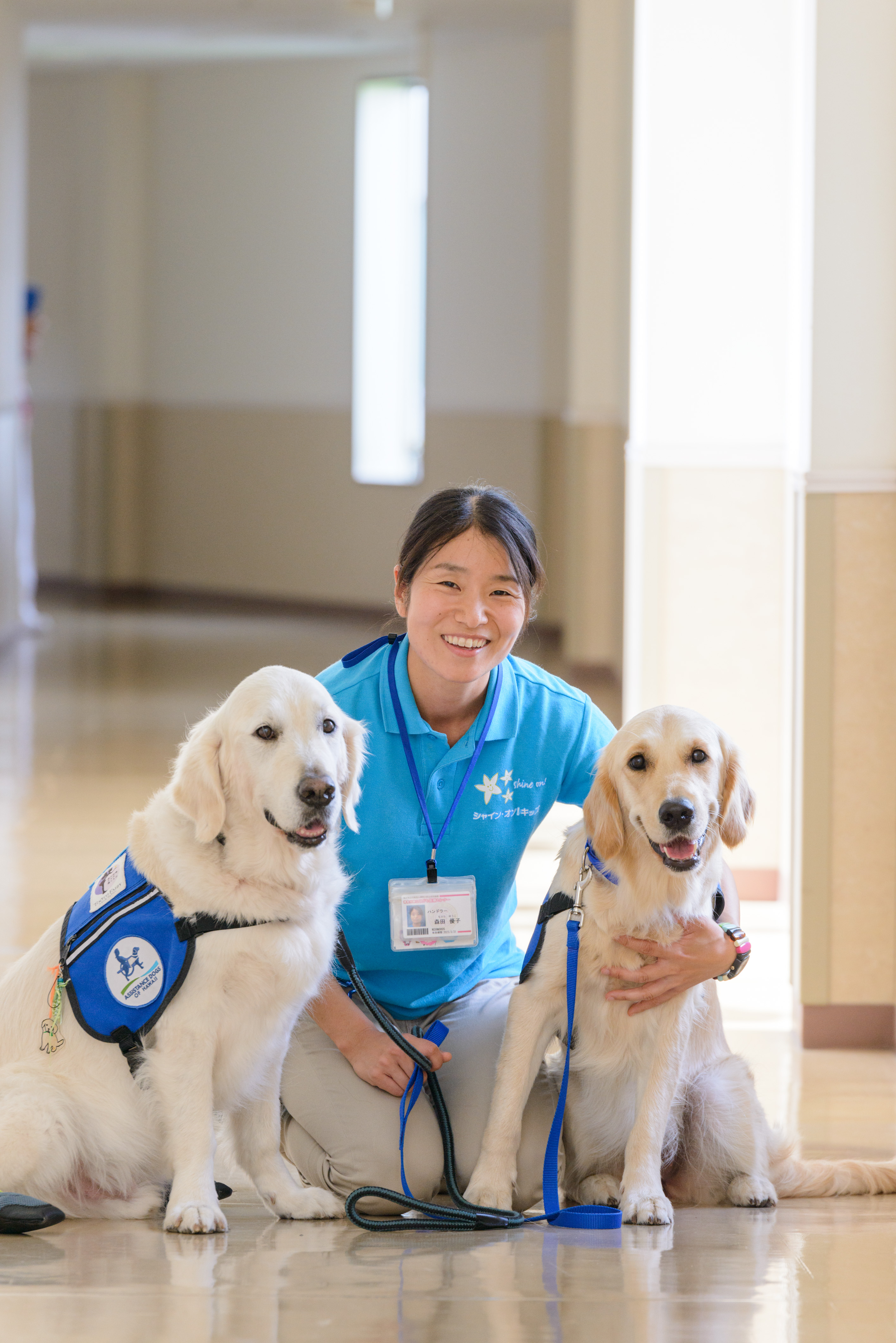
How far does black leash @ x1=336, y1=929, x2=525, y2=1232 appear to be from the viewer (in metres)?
2.28

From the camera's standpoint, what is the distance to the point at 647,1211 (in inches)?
89.2

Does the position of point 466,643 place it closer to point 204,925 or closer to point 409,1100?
point 204,925

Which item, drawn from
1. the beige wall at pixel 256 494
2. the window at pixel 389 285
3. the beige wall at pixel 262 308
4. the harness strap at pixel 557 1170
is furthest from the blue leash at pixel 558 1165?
the window at pixel 389 285

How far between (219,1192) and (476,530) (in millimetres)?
1103

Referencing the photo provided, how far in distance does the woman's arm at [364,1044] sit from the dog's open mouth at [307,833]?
0.39 m

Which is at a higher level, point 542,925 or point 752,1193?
point 542,925

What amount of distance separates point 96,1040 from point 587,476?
6.44 metres

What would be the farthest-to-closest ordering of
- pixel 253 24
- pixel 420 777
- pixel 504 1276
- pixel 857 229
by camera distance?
pixel 253 24 < pixel 857 229 < pixel 420 777 < pixel 504 1276

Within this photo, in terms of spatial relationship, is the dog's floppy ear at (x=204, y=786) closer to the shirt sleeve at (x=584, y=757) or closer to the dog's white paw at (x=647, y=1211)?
the shirt sleeve at (x=584, y=757)

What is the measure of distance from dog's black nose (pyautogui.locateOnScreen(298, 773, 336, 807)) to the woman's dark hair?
0.51m

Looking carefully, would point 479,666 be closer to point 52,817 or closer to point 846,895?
point 846,895

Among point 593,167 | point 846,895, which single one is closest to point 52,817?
point 846,895

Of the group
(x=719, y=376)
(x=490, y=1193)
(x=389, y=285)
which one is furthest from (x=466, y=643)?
(x=389, y=285)

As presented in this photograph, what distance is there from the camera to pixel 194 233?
12.2 m
